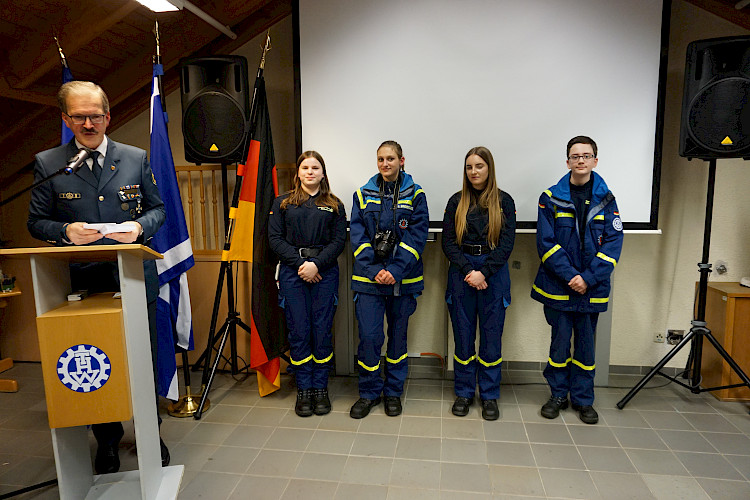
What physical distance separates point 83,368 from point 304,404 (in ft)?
4.55

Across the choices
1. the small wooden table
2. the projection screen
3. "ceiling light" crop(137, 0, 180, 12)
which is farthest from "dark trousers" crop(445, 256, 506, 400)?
A: the small wooden table

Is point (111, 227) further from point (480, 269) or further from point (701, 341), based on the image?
point (701, 341)

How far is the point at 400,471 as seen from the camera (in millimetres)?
2080

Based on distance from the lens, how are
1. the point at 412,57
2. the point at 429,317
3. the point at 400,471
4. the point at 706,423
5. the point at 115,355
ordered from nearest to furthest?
the point at 115,355 < the point at 400,471 < the point at 706,423 < the point at 412,57 < the point at 429,317

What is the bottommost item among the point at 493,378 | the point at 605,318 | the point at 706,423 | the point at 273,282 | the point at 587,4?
the point at 706,423

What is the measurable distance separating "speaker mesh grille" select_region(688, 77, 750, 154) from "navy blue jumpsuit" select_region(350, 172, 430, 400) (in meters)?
1.53

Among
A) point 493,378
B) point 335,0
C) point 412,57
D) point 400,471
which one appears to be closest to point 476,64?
point 412,57

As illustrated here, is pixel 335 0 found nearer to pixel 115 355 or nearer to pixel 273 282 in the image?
pixel 273 282

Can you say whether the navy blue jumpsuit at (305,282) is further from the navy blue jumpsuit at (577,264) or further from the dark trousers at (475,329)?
the navy blue jumpsuit at (577,264)

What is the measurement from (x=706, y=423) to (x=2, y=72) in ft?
15.1

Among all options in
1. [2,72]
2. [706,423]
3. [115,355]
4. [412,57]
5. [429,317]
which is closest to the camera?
[115,355]

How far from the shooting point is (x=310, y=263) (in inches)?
101

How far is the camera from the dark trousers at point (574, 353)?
2543mm

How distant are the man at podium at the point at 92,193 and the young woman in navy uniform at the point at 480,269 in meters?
1.57
